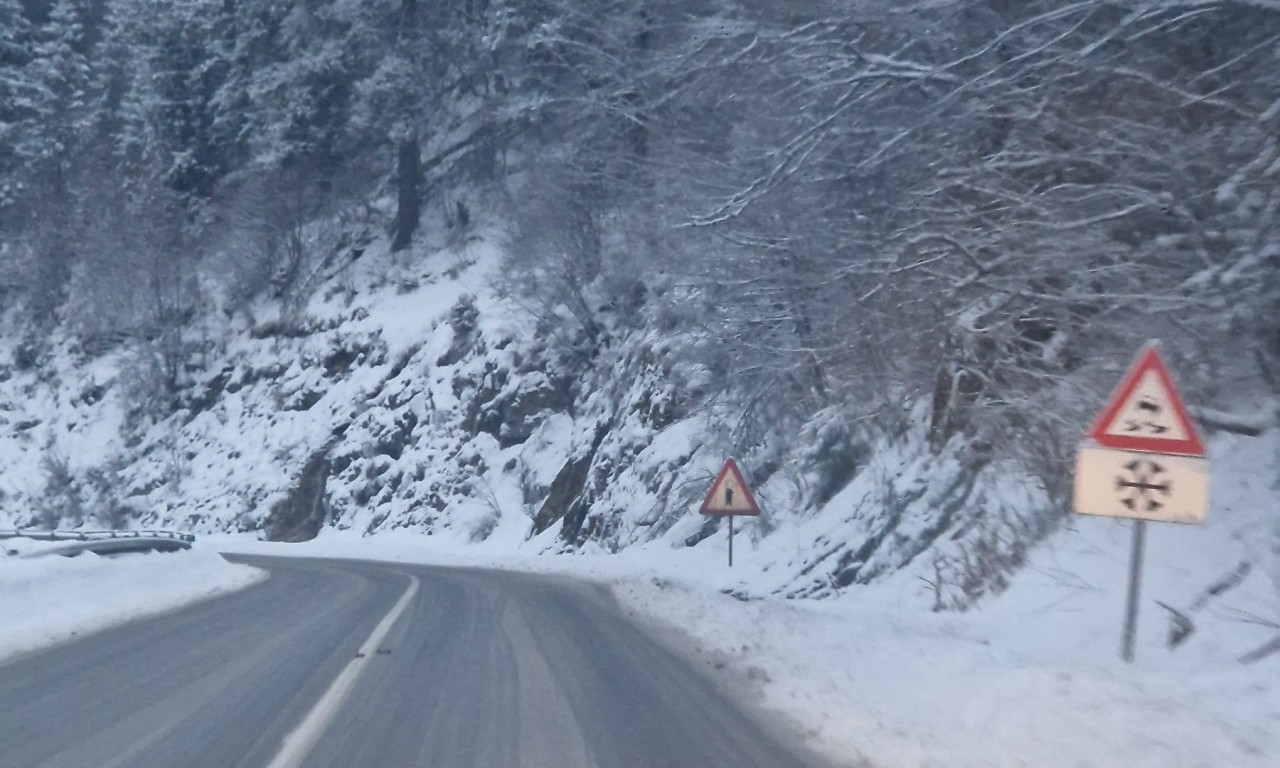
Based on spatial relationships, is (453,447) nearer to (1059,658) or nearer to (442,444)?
(442,444)

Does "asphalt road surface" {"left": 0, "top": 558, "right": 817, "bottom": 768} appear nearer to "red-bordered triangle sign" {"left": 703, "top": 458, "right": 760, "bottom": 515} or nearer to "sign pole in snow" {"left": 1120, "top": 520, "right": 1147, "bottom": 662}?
"sign pole in snow" {"left": 1120, "top": 520, "right": 1147, "bottom": 662}

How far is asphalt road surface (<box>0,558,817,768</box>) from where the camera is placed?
7.99 m

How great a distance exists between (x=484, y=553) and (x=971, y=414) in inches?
868

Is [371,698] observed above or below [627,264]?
below

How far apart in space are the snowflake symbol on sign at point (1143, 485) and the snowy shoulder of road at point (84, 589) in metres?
10.3

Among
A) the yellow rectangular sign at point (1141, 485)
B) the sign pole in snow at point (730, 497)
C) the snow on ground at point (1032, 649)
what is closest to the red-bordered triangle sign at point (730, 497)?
the sign pole in snow at point (730, 497)

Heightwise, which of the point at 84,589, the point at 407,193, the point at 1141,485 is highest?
the point at 407,193

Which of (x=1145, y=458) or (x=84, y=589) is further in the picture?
(x=84, y=589)

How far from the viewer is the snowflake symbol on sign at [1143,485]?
26.2 ft

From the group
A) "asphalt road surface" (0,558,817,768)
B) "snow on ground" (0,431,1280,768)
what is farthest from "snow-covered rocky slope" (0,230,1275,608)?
"asphalt road surface" (0,558,817,768)

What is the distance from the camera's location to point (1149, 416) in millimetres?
8008

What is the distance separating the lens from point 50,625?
14305 millimetres

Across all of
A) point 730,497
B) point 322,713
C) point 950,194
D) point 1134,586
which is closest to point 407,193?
point 730,497

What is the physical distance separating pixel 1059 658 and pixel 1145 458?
2.45 m
